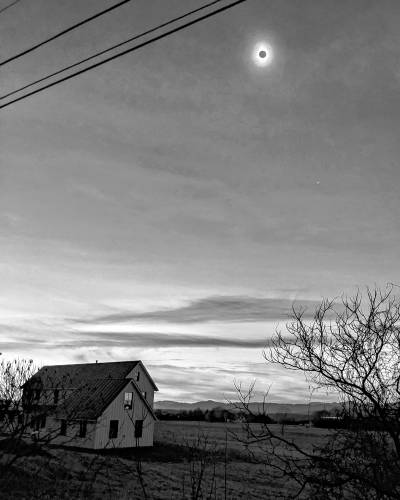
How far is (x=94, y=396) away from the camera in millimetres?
42875

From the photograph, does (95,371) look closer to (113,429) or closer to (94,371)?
(94,371)

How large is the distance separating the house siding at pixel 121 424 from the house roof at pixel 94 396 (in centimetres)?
57

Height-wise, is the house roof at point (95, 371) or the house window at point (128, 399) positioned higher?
the house roof at point (95, 371)

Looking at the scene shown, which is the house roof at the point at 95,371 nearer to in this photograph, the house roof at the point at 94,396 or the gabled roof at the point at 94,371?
the gabled roof at the point at 94,371

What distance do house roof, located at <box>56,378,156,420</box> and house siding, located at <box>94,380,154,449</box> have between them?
0.57 meters

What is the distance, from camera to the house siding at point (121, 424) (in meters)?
39.2

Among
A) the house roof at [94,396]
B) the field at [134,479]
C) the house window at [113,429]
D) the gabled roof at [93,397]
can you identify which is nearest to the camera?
the field at [134,479]

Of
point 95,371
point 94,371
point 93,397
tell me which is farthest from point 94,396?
point 94,371

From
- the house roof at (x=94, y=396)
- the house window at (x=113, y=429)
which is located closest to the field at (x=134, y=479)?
the house window at (x=113, y=429)

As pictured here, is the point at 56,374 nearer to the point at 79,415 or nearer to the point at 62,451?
the point at 79,415

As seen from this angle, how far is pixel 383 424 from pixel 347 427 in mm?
818

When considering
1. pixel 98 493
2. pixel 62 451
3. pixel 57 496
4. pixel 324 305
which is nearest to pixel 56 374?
pixel 62 451

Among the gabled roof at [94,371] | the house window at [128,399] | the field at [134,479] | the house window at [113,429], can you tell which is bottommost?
the field at [134,479]

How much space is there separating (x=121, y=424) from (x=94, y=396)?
3.77 m
